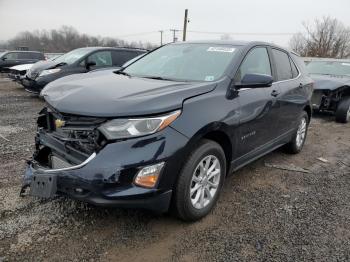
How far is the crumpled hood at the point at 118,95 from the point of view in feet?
8.68

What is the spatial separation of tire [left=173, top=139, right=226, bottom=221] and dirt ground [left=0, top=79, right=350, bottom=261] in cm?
14

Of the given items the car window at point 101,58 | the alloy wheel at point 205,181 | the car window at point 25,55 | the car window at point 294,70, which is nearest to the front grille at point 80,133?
the alloy wheel at point 205,181

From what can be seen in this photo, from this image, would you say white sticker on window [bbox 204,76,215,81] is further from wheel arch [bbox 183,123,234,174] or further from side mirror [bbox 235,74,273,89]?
wheel arch [bbox 183,123,234,174]

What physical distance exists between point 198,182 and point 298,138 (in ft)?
Result: 9.49

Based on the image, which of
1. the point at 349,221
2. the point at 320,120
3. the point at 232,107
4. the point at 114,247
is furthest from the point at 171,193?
the point at 320,120

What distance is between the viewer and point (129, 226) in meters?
3.04

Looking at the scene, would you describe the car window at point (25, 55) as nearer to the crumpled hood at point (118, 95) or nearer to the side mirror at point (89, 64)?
the side mirror at point (89, 64)

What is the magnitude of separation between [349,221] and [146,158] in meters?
2.17

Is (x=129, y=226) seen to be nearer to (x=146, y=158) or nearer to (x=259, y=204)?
(x=146, y=158)

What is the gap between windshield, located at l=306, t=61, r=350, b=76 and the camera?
9.41 meters

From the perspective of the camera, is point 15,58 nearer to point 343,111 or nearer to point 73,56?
point 73,56

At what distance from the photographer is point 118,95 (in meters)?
2.83

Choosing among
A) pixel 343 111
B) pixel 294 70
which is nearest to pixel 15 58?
pixel 343 111

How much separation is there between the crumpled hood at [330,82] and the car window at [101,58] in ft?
18.3
